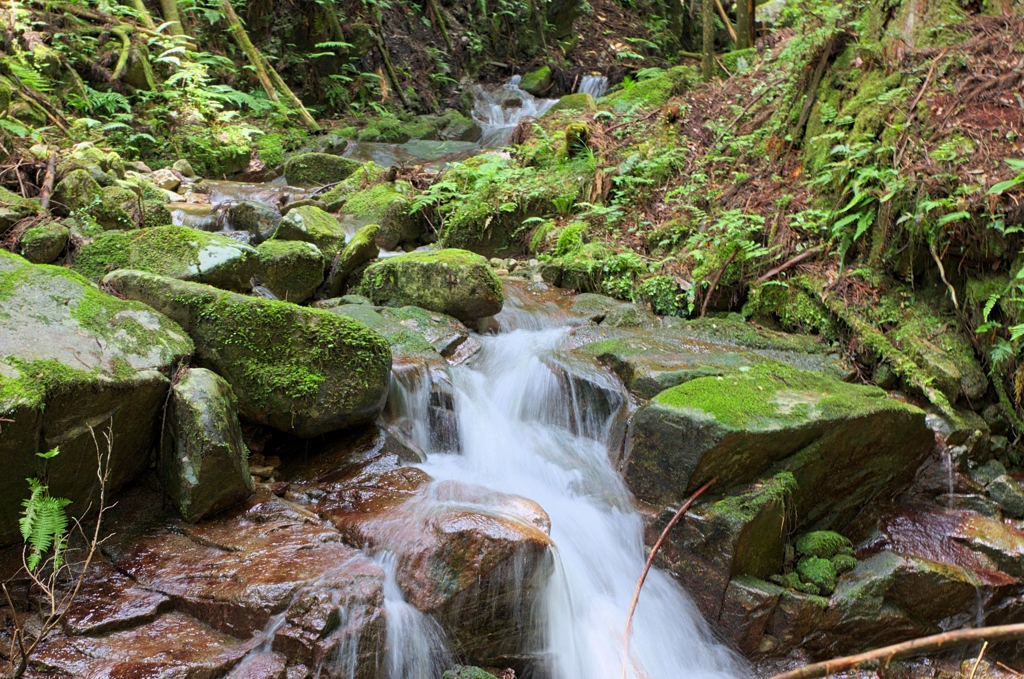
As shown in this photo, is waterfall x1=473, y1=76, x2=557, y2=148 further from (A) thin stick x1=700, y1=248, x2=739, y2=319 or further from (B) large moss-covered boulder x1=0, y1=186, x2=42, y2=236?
(B) large moss-covered boulder x1=0, y1=186, x2=42, y2=236

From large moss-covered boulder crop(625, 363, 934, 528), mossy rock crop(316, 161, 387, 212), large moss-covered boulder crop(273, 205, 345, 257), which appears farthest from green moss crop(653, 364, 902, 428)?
mossy rock crop(316, 161, 387, 212)

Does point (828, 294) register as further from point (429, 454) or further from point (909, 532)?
point (429, 454)

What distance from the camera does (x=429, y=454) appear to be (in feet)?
16.1

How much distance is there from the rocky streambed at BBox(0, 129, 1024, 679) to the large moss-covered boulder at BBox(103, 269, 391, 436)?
0.05ft

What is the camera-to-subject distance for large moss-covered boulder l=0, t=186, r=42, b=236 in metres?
5.12

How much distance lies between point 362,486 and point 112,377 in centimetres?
161

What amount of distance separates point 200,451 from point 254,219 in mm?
4798

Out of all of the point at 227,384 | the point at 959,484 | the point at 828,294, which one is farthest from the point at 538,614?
the point at 828,294

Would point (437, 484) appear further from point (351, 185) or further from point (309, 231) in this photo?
point (351, 185)

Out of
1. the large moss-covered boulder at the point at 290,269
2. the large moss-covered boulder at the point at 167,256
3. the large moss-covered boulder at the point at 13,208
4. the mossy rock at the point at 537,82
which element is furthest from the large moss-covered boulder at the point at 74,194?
the mossy rock at the point at 537,82

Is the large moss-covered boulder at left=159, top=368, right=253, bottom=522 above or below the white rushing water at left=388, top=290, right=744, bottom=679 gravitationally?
above

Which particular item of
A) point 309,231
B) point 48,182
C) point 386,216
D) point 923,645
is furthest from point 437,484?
point 386,216

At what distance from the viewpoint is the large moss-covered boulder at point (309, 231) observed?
22.6 ft

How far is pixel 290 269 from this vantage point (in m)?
6.12
